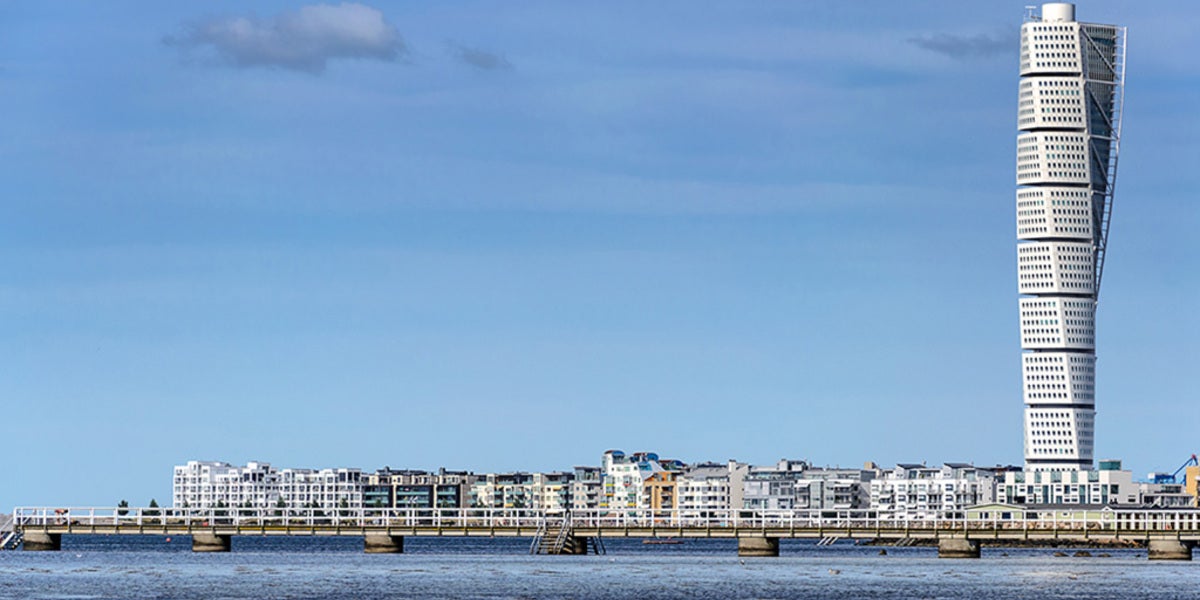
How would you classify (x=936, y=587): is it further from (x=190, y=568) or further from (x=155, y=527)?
(x=155, y=527)

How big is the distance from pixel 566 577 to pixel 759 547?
89.7 feet

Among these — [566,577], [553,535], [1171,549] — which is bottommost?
[566,577]

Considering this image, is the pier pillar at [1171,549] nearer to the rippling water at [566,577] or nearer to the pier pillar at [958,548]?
the rippling water at [566,577]

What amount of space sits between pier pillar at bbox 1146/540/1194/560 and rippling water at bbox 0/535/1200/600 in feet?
3.90

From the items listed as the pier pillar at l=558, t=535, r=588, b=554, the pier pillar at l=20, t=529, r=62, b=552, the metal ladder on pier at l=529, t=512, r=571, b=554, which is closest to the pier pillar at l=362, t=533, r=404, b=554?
the metal ladder on pier at l=529, t=512, r=571, b=554

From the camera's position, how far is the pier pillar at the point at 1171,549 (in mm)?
135125

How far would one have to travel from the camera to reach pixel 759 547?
136 metres

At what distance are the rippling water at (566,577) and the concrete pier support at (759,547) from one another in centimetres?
80

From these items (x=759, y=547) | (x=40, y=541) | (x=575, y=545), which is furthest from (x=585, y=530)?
(x=40, y=541)

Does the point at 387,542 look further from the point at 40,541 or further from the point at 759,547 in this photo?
the point at 759,547

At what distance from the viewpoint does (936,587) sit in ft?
344

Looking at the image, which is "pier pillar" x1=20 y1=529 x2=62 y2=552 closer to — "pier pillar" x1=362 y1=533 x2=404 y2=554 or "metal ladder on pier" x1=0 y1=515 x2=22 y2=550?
"metal ladder on pier" x1=0 y1=515 x2=22 y2=550

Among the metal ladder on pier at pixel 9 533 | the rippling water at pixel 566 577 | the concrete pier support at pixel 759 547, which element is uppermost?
the metal ladder on pier at pixel 9 533

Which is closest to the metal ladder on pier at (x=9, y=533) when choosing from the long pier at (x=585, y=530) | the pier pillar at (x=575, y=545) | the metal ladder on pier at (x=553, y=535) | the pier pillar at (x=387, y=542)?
the long pier at (x=585, y=530)
